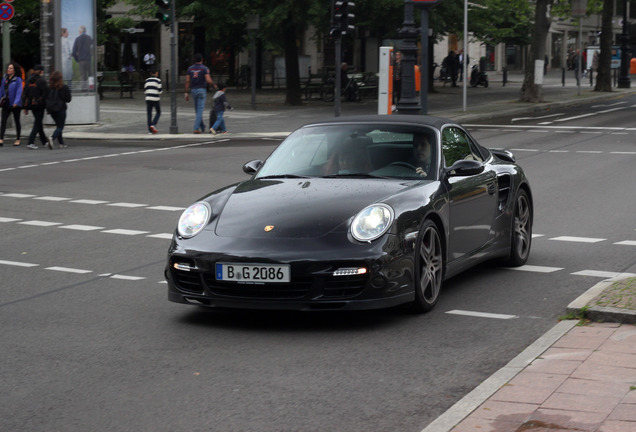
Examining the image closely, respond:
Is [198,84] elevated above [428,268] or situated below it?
above

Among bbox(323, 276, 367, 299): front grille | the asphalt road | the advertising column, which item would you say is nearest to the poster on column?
the advertising column

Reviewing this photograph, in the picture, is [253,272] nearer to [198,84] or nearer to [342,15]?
[342,15]

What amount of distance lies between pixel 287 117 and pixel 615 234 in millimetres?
23493

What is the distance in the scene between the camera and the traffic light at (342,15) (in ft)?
94.8

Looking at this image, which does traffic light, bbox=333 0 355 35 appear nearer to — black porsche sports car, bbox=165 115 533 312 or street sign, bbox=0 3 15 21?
street sign, bbox=0 3 15 21

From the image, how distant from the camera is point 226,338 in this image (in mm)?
7184

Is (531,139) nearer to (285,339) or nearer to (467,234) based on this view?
(467,234)

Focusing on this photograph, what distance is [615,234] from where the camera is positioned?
1179cm

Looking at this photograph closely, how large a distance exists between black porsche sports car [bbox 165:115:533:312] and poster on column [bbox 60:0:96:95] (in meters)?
22.9

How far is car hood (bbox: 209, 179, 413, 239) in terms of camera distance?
24.3 ft

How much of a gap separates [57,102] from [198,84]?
5.23 metres

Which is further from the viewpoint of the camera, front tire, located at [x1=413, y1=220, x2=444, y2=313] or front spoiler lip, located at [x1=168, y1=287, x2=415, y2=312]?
front tire, located at [x1=413, y1=220, x2=444, y2=313]

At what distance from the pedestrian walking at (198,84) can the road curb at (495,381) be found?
2219 centimetres

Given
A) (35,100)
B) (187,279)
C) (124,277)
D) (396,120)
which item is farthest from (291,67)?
(187,279)
